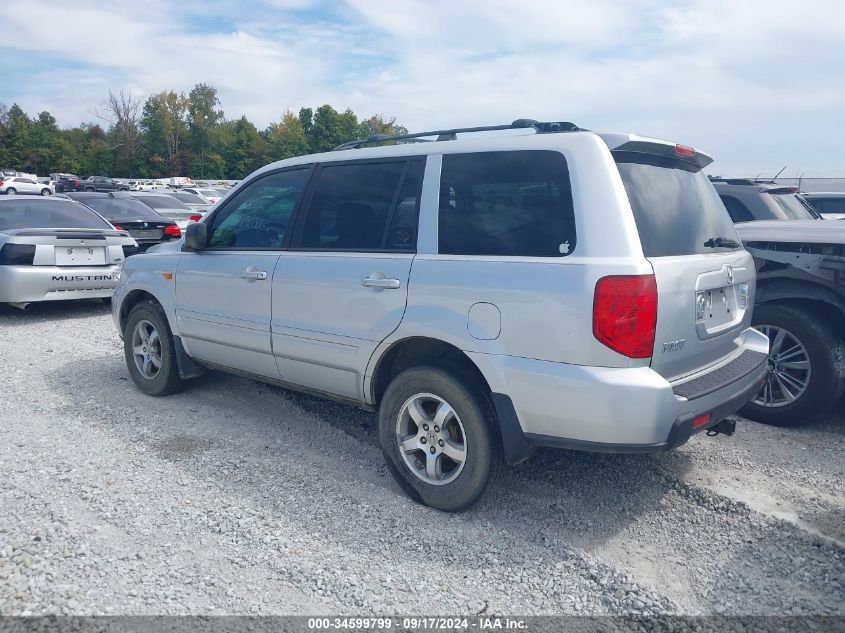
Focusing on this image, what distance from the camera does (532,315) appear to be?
9.87 feet

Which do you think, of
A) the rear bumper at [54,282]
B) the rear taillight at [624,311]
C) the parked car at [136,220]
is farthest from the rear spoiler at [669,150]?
the parked car at [136,220]

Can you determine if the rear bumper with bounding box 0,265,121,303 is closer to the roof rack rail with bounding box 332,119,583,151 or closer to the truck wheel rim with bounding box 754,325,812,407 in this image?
the roof rack rail with bounding box 332,119,583,151

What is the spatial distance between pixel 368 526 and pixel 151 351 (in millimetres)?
2846

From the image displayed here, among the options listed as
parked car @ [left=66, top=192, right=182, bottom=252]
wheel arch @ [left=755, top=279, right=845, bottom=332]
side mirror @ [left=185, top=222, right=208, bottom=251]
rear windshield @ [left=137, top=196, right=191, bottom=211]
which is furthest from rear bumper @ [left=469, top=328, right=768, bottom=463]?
rear windshield @ [left=137, top=196, right=191, bottom=211]

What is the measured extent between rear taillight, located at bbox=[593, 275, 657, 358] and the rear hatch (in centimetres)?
7

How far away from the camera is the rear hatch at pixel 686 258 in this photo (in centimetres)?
300

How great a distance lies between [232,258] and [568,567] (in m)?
2.94

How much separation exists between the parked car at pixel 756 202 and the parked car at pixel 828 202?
4049 mm

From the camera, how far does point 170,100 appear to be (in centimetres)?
8550

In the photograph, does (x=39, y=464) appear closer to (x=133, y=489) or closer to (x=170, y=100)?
(x=133, y=489)

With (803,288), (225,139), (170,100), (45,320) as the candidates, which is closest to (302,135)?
(225,139)

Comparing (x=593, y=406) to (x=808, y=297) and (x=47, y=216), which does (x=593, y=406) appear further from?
(x=47, y=216)

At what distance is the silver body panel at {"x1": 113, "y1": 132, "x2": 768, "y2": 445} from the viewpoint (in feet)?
9.50

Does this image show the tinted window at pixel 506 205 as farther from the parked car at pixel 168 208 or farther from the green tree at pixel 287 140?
the green tree at pixel 287 140
